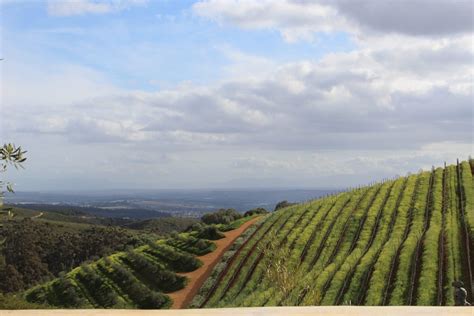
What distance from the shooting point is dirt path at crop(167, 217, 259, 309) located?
5051 centimetres

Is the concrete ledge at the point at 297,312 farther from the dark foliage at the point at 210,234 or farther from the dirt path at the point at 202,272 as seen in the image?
the dark foliage at the point at 210,234

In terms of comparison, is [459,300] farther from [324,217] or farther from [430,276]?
[324,217]

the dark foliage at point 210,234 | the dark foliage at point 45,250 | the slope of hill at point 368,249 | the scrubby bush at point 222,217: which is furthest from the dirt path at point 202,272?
the dark foliage at point 45,250

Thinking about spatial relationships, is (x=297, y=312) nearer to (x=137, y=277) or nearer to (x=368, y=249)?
(x=368, y=249)

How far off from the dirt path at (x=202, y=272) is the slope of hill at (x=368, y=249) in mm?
1644

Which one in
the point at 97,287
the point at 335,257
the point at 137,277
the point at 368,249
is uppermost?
the point at 368,249

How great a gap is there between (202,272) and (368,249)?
751 inches

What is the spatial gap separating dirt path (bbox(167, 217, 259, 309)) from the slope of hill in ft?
5.39

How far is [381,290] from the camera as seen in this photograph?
3622 centimetres

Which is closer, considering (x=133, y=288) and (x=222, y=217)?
(x=133, y=288)

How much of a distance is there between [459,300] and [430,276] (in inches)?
1020

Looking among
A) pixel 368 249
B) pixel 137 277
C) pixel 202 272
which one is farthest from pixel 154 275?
pixel 368 249

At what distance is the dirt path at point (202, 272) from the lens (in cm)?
5051

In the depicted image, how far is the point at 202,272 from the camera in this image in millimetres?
56156
